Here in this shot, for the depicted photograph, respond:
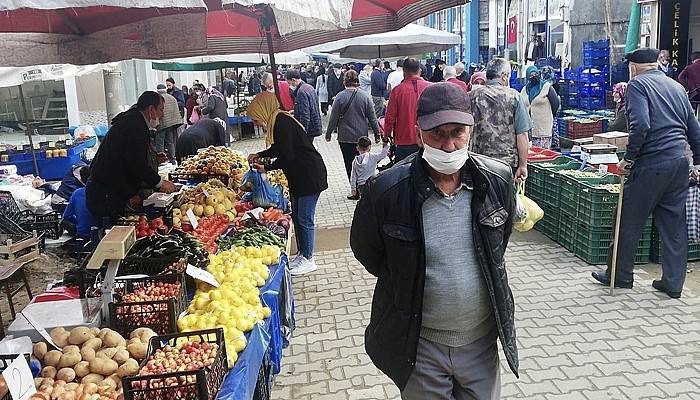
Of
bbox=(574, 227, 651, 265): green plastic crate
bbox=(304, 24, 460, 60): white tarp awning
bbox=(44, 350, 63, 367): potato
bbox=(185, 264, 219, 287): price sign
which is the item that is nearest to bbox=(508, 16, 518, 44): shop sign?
bbox=(304, 24, 460, 60): white tarp awning

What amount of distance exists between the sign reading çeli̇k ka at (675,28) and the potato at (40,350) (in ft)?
44.9

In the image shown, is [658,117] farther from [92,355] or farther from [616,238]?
→ [92,355]

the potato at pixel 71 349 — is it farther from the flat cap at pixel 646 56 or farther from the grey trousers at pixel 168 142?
the grey trousers at pixel 168 142

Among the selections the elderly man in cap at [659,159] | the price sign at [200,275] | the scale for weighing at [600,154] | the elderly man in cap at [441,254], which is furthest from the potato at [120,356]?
the scale for weighing at [600,154]

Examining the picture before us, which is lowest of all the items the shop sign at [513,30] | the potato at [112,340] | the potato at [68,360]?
the potato at [68,360]

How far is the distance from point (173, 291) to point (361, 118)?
6343 millimetres

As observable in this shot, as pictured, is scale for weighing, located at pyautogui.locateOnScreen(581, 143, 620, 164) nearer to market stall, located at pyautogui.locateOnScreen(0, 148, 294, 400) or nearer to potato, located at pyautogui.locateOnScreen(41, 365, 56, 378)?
market stall, located at pyautogui.locateOnScreen(0, 148, 294, 400)

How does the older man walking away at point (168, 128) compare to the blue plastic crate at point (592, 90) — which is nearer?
the older man walking away at point (168, 128)

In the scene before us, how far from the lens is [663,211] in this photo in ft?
18.0

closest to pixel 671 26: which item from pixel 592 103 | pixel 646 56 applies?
pixel 592 103

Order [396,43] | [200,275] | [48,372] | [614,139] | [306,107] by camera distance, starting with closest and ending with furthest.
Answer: [48,372] → [200,275] → [614,139] → [396,43] → [306,107]

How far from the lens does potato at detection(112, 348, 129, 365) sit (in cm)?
303

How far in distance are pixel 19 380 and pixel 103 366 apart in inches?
18.7

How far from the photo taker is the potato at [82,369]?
2955 mm
